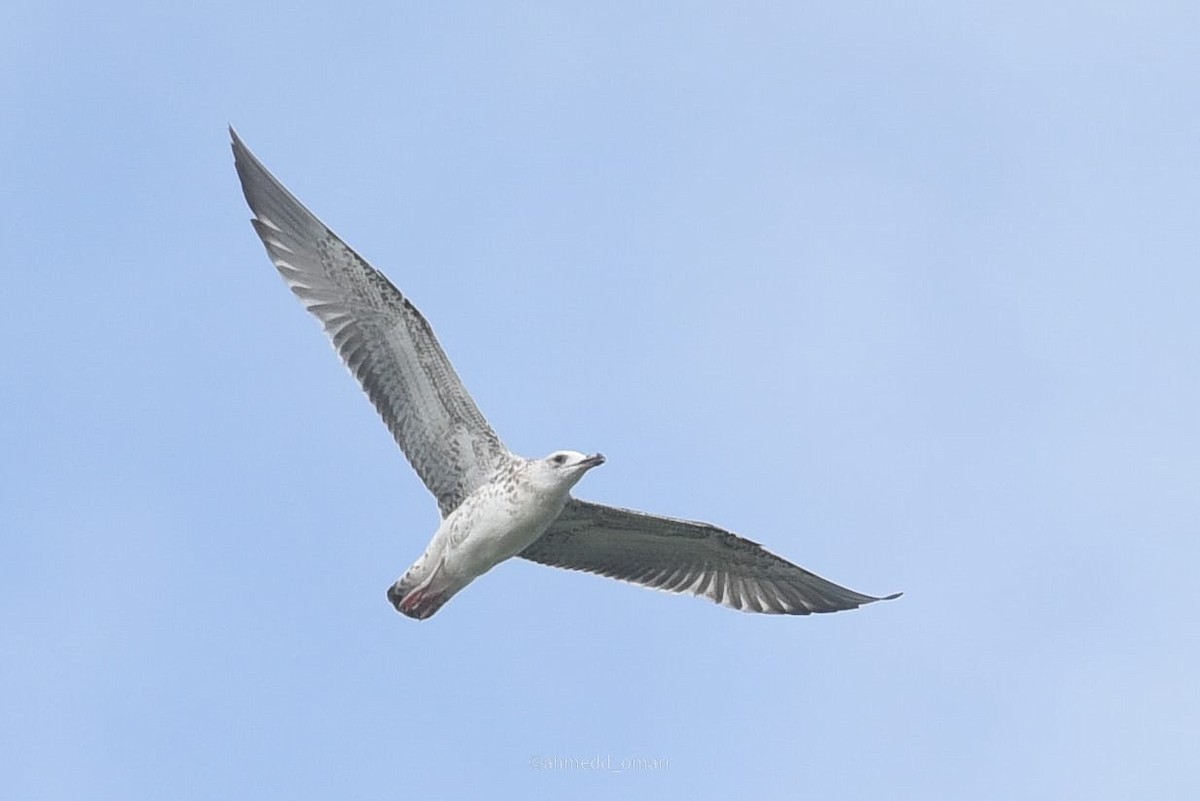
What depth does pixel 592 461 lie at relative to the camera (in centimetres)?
1778

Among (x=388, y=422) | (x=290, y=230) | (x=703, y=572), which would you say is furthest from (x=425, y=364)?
(x=703, y=572)

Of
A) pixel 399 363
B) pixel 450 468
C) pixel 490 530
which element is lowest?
pixel 490 530

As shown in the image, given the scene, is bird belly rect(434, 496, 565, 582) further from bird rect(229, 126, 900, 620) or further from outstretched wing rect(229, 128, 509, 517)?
outstretched wing rect(229, 128, 509, 517)

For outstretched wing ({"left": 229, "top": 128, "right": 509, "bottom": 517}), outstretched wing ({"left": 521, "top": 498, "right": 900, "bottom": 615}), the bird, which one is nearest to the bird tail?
the bird

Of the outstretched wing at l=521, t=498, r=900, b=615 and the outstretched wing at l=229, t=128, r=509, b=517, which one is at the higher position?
the outstretched wing at l=229, t=128, r=509, b=517

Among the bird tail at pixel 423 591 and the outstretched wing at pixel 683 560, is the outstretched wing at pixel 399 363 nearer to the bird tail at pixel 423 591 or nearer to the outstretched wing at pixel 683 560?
the bird tail at pixel 423 591

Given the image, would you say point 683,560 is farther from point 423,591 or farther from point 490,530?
point 423,591

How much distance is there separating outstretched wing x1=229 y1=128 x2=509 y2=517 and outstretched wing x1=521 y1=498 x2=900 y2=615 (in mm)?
1049

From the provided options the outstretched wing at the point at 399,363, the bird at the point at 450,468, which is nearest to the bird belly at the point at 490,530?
the bird at the point at 450,468

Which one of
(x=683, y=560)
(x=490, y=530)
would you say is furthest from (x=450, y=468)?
(x=683, y=560)

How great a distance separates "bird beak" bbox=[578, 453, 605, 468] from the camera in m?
17.8

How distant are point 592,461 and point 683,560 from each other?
7.80ft

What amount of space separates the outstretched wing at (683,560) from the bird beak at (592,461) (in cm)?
80

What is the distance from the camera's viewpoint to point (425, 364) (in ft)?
60.7
